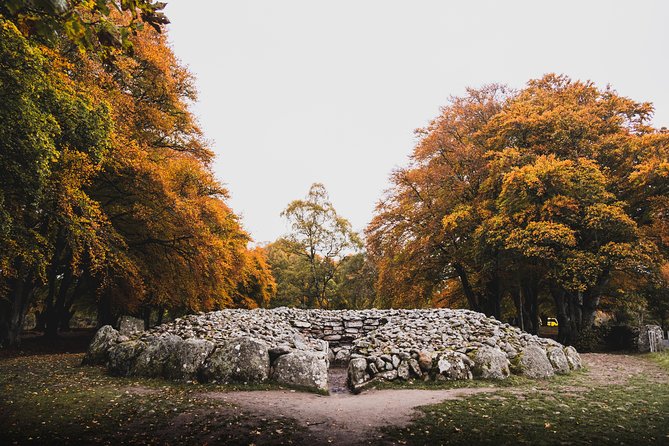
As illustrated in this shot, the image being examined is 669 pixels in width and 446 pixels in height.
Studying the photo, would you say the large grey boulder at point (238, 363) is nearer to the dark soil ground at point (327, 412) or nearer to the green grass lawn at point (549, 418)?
the dark soil ground at point (327, 412)

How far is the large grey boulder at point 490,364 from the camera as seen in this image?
Result: 10.5 meters

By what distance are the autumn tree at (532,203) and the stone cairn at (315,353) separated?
6.24 m

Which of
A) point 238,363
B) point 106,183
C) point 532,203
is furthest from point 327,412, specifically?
point 532,203

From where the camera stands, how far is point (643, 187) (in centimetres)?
1850

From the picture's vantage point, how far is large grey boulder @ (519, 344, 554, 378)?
11016 mm

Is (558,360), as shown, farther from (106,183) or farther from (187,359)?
(106,183)

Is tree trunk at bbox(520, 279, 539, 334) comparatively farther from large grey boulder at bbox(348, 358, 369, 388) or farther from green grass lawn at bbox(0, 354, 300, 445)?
green grass lawn at bbox(0, 354, 300, 445)

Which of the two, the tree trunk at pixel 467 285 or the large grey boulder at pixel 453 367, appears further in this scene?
the tree trunk at pixel 467 285

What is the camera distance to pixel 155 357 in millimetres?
10328

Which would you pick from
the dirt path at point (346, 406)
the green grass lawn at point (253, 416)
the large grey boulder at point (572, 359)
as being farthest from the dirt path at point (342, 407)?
the large grey boulder at point (572, 359)

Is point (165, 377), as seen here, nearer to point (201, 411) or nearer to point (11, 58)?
point (201, 411)

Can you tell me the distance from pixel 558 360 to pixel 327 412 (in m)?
8.90


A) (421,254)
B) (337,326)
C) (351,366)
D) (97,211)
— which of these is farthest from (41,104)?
(421,254)

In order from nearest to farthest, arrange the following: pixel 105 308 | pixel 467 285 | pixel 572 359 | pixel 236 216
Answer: pixel 572 359
pixel 105 308
pixel 236 216
pixel 467 285
